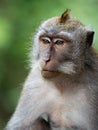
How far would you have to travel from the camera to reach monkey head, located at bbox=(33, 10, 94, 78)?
528 inches

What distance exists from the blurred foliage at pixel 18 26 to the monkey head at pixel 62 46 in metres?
2.83

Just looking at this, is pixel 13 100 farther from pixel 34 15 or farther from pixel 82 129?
pixel 82 129

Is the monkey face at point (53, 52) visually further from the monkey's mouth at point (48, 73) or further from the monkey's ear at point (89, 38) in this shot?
the monkey's ear at point (89, 38)

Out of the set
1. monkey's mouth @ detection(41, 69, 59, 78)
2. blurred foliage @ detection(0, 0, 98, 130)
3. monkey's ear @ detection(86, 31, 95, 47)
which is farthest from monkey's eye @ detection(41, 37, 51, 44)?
blurred foliage @ detection(0, 0, 98, 130)

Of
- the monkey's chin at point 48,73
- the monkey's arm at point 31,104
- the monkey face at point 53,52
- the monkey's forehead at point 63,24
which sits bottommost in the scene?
the monkey's arm at point 31,104

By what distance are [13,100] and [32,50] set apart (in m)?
5.60

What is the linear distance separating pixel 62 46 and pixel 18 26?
4.94 m

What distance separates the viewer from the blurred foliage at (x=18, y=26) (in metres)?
17.6

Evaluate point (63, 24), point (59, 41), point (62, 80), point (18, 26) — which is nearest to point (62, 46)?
point (59, 41)

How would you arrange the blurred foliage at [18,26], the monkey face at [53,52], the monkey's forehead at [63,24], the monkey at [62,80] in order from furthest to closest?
the blurred foliage at [18,26] → the monkey's forehead at [63,24] → the monkey at [62,80] → the monkey face at [53,52]

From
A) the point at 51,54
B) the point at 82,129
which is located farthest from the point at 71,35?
the point at 82,129

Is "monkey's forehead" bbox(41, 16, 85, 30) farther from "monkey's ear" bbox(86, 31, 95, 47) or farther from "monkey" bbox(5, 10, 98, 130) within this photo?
"monkey's ear" bbox(86, 31, 95, 47)

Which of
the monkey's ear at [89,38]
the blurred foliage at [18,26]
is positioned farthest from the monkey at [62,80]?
the blurred foliage at [18,26]

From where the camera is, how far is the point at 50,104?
1412 centimetres
